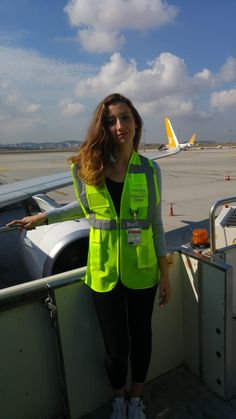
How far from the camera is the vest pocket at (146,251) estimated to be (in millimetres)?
2395

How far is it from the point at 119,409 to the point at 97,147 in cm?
191

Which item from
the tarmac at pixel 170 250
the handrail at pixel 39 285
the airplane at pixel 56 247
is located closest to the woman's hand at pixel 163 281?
the tarmac at pixel 170 250

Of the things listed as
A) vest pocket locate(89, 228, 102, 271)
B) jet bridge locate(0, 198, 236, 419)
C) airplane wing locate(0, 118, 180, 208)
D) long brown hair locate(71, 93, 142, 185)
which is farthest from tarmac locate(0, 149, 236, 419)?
long brown hair locate(71, 93, 142, 185)

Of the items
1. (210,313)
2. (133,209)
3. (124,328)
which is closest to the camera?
(133,209)

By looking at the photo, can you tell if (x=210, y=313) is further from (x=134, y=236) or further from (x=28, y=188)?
(x=28, y=188)

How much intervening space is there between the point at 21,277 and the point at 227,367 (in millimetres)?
4062

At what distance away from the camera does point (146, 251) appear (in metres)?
2.42

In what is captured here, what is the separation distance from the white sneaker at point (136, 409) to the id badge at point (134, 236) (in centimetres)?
121

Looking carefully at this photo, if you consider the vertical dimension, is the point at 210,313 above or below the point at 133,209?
below

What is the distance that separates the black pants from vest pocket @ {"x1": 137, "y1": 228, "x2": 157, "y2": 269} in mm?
191

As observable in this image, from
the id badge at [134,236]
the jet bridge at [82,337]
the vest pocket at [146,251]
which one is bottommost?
the jet bridge at [82,337]

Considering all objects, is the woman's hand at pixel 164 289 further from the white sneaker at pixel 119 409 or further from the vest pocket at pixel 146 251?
the white sneaker at pixel 119 409

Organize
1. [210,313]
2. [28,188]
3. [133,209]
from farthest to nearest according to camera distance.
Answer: [28,188]
[210,313]
[133,209]

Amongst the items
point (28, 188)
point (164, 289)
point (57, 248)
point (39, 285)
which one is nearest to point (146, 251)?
point (164, 289)
